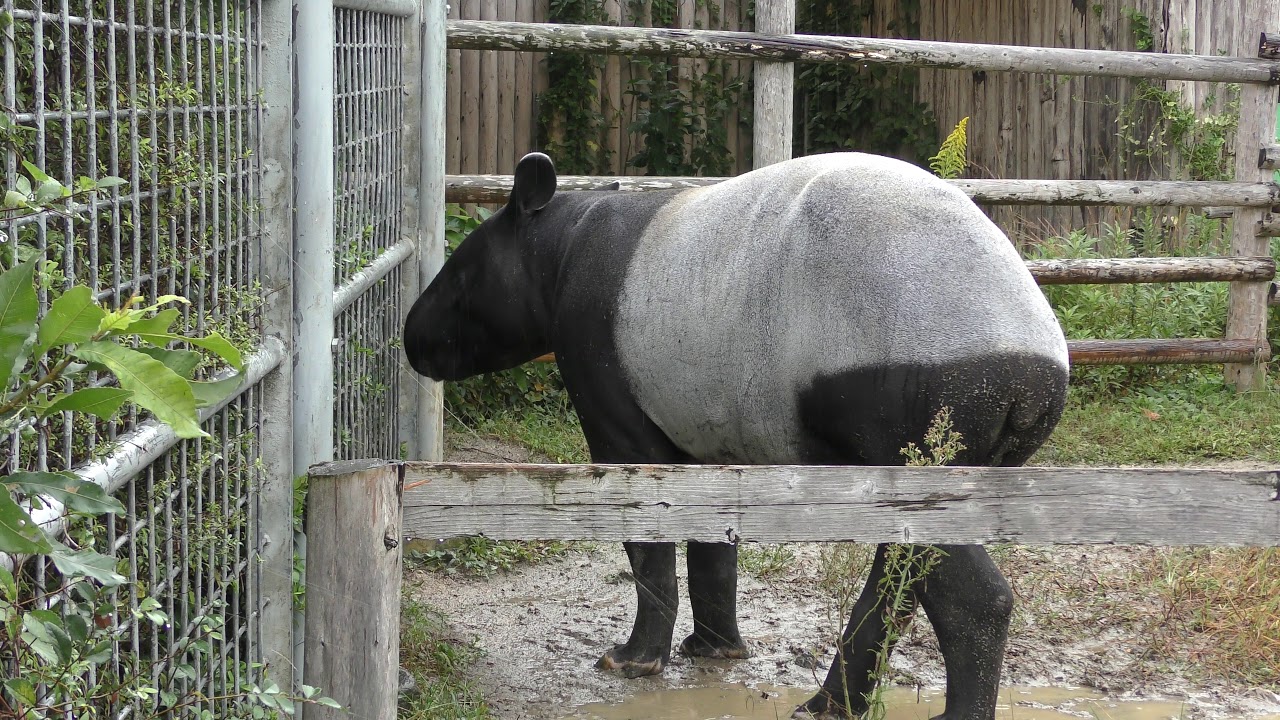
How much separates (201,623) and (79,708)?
0.54m

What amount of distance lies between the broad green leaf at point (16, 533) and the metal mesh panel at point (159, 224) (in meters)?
0.21

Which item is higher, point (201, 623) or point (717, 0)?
point (717, 0)

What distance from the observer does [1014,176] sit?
9984mm

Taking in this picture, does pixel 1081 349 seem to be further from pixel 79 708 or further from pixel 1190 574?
pixel 79 708

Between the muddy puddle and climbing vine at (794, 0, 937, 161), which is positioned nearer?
the muddy puddle

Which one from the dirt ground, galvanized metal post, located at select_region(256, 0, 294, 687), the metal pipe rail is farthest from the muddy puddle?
the metal pipe rail

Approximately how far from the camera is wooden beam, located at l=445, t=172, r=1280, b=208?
21.2ft

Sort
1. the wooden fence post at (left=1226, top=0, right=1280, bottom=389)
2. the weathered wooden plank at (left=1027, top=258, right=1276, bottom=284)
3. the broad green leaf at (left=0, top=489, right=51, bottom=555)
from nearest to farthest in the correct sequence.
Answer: the broad green leaf at (left=0, top=489, right=51, bottom=555) → the weathered wooden plank at (left=1027, top=258, right=1276, bottom=284) → the wooden fence post at (left=1226, top=0, right=1280, bottom=389)

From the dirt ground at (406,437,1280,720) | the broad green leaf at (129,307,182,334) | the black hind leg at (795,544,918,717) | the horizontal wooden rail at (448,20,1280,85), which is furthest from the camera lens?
the horizontal wooden rail at (448,20,1280,85)

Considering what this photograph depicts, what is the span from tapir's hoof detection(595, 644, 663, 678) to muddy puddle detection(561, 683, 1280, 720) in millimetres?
123

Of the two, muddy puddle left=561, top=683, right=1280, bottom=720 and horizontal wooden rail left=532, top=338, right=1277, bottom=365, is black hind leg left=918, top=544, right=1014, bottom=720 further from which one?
horizontal wooden rail left=532, top=338, right=1277, bottom=365

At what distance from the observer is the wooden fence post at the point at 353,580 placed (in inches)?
93.5

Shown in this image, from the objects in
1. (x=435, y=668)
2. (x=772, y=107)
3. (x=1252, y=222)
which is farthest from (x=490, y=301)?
(x=1252, y=222)

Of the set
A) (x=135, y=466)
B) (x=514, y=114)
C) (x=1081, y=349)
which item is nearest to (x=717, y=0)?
(x=514, y=114)
